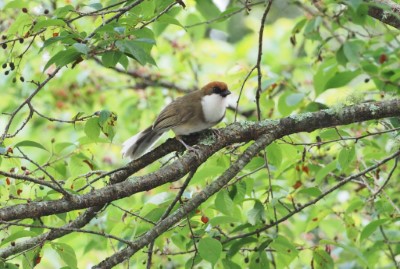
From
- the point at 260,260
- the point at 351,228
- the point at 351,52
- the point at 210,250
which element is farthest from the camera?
the point at 351,228

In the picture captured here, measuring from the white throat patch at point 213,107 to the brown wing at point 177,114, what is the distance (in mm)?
59

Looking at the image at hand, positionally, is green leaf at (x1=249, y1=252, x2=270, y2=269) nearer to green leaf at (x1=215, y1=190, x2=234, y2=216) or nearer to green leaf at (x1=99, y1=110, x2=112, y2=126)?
green leaf at (x1=215, y1=190, x2=234, y2=216)

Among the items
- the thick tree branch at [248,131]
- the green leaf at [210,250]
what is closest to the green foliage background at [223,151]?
the green leaf at [210,250]

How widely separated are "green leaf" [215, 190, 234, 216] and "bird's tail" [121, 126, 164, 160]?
0.97 m

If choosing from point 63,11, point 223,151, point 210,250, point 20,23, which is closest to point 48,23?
point 63,11

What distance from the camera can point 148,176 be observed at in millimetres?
2953

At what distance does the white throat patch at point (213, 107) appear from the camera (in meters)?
4.00

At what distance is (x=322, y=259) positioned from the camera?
3.63 metres

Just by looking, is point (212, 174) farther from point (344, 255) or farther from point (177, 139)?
point (344, 255)

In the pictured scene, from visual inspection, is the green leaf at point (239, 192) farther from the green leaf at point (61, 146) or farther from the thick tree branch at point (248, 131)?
the green leaf at point (61, 146)

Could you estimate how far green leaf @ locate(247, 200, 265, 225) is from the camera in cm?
345

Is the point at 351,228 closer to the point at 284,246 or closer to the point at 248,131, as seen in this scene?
the point at 284,246

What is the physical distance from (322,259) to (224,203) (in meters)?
0.67

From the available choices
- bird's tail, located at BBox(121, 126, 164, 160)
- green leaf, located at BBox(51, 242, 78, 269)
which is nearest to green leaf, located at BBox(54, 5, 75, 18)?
green leaf, located at BBox(51, 242, 78, 269)
